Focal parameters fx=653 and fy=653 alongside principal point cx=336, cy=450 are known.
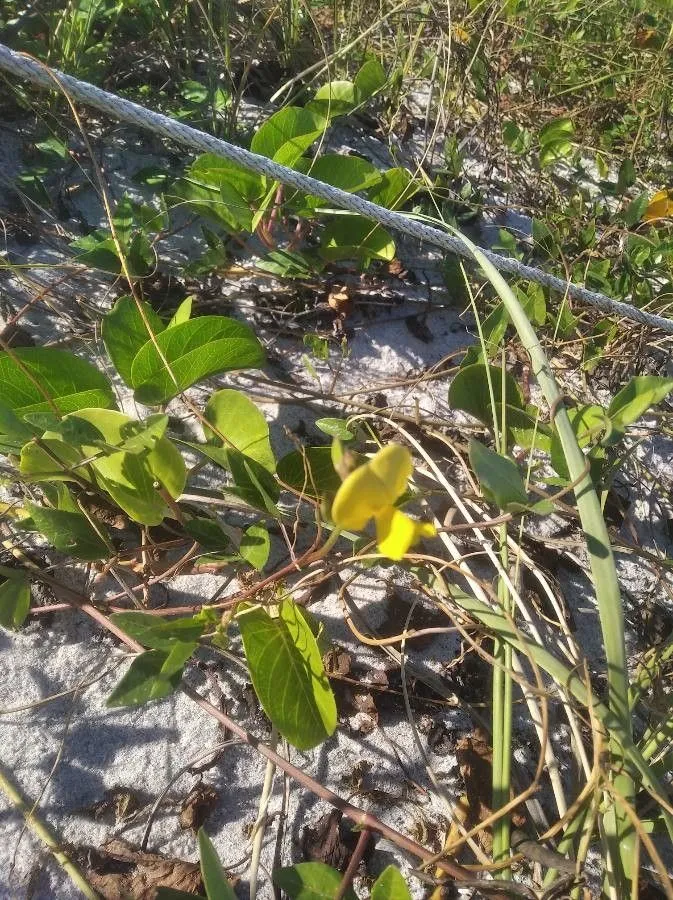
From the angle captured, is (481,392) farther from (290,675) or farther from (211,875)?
(211,875)

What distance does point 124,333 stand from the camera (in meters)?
0.98

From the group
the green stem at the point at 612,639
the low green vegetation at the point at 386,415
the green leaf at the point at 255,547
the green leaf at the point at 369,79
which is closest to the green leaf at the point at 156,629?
the low green vegetation at the point at 386,415

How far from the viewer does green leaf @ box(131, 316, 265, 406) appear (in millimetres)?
919

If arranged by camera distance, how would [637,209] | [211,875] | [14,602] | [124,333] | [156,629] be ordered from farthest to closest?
[637,209], [124,333], [14,602], [156,629], [211,875]

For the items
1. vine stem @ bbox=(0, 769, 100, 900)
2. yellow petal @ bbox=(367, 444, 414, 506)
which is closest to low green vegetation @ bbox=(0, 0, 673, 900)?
yellow petal @ bbox=(367, 444, 414, 506)

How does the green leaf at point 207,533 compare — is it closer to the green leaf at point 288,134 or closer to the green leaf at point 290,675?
the green leaf at point 290,675

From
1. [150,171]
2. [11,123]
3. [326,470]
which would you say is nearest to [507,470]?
[326,470]

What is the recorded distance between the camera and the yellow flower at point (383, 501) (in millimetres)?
528

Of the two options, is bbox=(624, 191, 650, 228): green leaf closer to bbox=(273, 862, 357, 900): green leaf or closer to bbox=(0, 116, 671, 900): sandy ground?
bbox=(0, 116, 671, 900): sandy ground

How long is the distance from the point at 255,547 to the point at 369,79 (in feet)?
3.04

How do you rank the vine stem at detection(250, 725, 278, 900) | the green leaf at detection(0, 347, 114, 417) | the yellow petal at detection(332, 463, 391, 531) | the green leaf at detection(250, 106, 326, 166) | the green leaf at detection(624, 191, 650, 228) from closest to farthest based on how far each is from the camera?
the yellow petal at detection(332, 463, 391, 531), the vine stem at detection(250, 725, 278, 900), the green leaf at detection(0, 347, 114, 417), the green leaf at detection(250, 106, 326, 166), the green leaf at detection(624, 191, 650, 228)

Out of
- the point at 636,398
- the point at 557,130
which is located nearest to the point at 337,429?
the point at 636,398

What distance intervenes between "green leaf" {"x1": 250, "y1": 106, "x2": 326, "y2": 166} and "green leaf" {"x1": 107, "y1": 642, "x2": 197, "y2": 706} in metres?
0.82

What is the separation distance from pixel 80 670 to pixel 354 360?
0.72m
